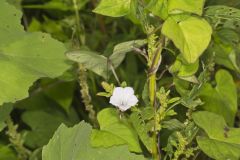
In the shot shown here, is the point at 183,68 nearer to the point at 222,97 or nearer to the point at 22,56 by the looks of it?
the point at 222,97

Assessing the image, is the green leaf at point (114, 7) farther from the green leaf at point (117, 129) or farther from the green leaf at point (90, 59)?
the green leaf at point (117, 129)

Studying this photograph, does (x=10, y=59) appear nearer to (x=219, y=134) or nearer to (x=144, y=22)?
(x=144, y=22)

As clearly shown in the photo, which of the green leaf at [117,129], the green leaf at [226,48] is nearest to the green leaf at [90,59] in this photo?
the green leaf at [117,129]

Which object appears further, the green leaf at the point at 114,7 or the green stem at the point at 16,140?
the green stem at the point at 16,140

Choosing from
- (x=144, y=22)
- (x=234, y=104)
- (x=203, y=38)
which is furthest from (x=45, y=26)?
(x=203, y=38)

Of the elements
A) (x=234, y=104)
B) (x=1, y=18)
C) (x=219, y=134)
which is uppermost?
(x=1, y=18)

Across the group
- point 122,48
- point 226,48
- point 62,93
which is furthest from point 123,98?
point 62,93
